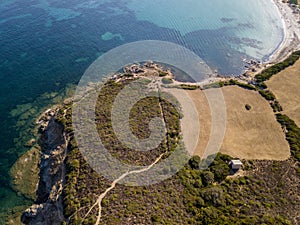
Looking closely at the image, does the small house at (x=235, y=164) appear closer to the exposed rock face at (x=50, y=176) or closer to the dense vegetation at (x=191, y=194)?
the dense vegetation at (x=191, y=194)

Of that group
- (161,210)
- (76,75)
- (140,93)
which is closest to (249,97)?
(140,93)

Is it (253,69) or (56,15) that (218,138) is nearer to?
(253,69)

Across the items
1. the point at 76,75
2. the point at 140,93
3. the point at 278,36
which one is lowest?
the point at 76,75

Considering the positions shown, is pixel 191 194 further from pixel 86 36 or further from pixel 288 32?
pixel 288 32

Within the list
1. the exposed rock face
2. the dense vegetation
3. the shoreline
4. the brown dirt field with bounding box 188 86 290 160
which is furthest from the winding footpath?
the shoreline

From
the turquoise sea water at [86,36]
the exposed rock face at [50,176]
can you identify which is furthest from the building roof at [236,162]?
the turquoise sea water at [86,36]
